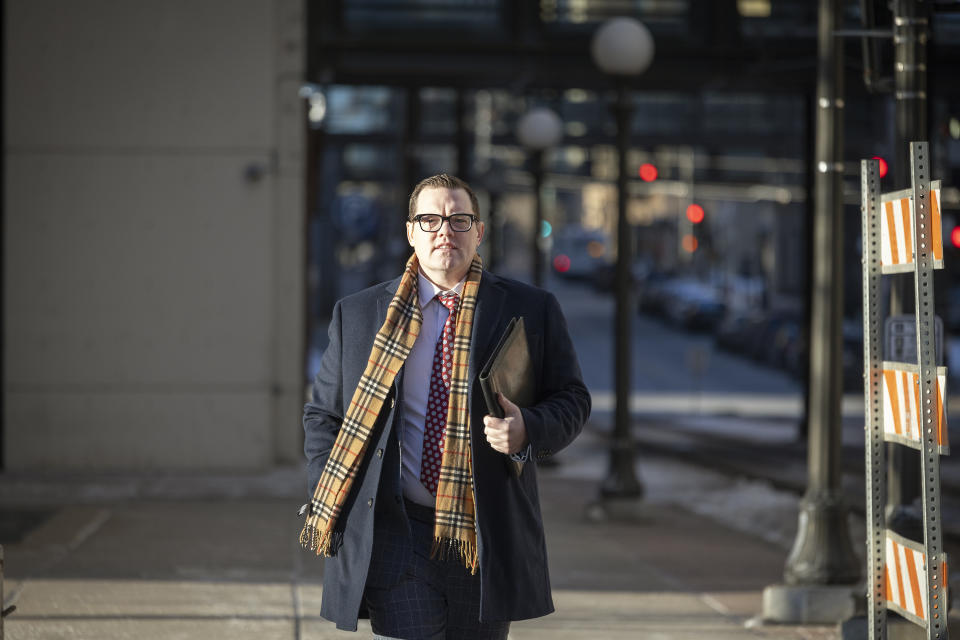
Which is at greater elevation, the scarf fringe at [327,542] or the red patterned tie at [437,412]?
the red patterned tie at [437,412]

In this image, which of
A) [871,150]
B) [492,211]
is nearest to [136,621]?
[492,211]

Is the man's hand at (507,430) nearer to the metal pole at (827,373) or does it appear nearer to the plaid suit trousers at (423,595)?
the plaid suit trousers at (423,595)

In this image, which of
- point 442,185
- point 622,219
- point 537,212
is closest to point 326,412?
point 442,185

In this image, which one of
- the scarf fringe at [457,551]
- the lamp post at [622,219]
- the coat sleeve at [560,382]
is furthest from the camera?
the lamp post at [622,219]

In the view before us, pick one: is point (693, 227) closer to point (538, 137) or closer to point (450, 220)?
point (538, 137)

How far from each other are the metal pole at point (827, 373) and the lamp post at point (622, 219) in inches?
160

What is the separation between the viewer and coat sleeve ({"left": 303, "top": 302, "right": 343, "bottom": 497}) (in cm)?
431

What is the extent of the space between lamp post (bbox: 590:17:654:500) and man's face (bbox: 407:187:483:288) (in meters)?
8.05

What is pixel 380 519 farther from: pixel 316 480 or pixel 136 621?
pixel 136 621

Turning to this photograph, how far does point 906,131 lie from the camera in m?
6.96

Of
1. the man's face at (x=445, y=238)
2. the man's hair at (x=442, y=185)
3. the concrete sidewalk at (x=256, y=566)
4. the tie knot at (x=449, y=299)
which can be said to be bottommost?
the concrete sidewalk at (x=256, y=566)

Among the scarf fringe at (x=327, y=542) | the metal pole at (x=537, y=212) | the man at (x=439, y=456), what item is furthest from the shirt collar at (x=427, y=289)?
the metal pole at (x=537, y=212)

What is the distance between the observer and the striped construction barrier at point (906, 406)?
5.06 m

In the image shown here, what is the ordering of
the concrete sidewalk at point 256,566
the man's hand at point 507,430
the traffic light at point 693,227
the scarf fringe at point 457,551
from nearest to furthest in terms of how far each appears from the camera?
the man's hand at point 507,430, the scarf fringe at point 457,551, the concrete sidewalk at point 256,566, the traffic light at point 693,227
